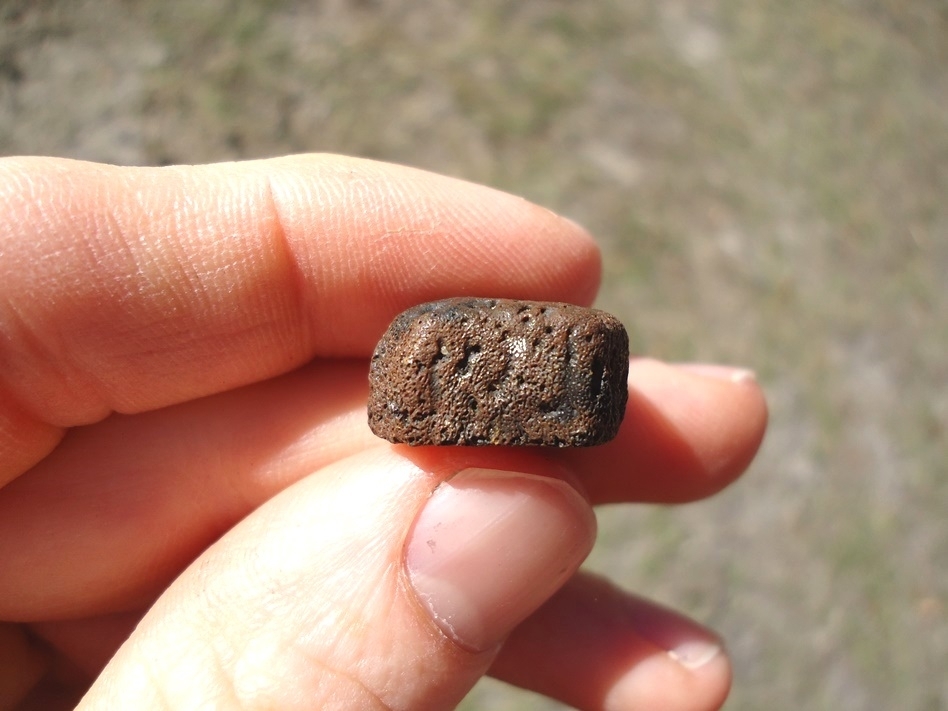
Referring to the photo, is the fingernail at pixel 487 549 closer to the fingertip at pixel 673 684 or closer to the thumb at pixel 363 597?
the thumb at pixel 363 597

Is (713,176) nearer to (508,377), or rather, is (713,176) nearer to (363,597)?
(508,377)

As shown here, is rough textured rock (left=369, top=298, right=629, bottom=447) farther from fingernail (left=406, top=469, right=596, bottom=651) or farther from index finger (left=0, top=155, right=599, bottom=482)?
index finger (left=0, top=155, right=599, bottom=482)

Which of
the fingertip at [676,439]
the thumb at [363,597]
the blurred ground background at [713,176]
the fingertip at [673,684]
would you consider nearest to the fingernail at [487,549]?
the thumb at [363,597]

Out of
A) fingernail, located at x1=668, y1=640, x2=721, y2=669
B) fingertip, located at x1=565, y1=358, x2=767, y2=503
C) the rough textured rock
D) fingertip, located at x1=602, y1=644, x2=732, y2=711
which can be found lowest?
fingertip, located at x1=602, y1=644, x2=732, y2=711

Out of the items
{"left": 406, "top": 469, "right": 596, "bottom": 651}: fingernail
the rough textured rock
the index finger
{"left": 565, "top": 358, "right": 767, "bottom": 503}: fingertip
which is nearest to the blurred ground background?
{"left": 565, "top": 358, "right": 767, "bottom": 503}: fingertip

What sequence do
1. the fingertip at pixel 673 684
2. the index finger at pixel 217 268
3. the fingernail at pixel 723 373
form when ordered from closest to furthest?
the index finger at pixel 217 268 < the fingertip at pixel 673 684 < the fingernail at pixel 723 373

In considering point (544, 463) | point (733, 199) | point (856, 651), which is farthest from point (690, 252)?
point (544, 463)
